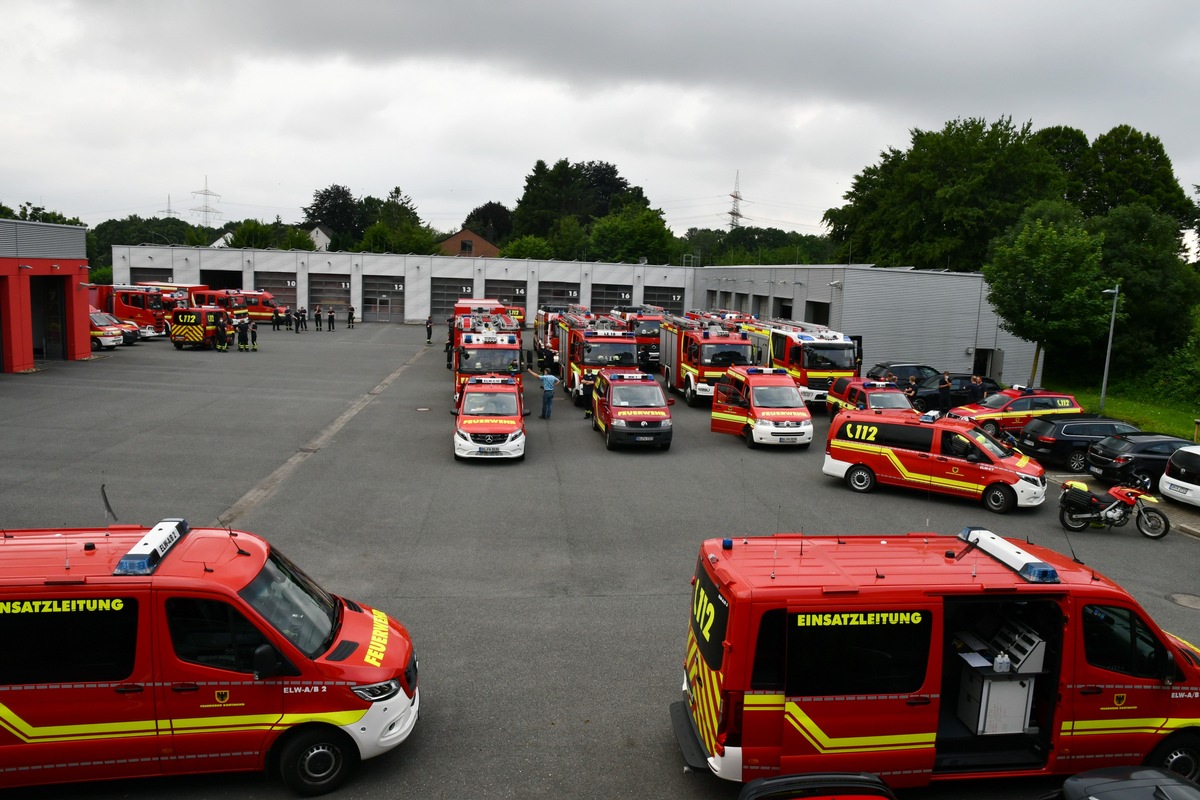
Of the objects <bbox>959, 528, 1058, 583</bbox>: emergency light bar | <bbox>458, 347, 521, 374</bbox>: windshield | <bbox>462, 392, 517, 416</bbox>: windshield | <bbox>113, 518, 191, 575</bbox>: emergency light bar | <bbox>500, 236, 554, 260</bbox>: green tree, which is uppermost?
<bbox>500, 236, 554, 260</bbox>: green tree

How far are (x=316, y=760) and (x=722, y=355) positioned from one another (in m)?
24.8

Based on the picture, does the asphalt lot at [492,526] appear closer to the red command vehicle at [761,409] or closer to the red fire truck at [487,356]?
the red command vehicle at [761,409]

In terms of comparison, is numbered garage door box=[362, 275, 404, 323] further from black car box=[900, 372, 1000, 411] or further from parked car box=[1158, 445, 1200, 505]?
parked car box=[1158, 445, 1200, 505]

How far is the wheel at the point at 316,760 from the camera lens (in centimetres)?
687

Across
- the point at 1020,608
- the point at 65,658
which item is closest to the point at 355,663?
the point at 65,658

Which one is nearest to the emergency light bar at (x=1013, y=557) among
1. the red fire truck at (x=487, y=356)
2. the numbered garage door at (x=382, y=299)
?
the red fire truck at (x=487, y=356)

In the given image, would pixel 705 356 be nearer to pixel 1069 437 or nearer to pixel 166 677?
pixel 1069 437

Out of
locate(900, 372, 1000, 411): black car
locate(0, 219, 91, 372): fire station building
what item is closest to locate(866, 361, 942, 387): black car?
locate(900, 372, 1000, 411): black car

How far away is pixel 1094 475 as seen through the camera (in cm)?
2083

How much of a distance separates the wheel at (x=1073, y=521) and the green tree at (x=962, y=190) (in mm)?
39057

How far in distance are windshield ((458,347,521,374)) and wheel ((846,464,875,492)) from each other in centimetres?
1157

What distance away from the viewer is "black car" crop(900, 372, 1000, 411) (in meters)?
30.5

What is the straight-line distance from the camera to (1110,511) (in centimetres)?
1598

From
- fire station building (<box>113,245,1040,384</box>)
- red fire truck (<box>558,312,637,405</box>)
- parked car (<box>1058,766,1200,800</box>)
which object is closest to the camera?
parked car (<box>1058,766,1200,800</box>)
